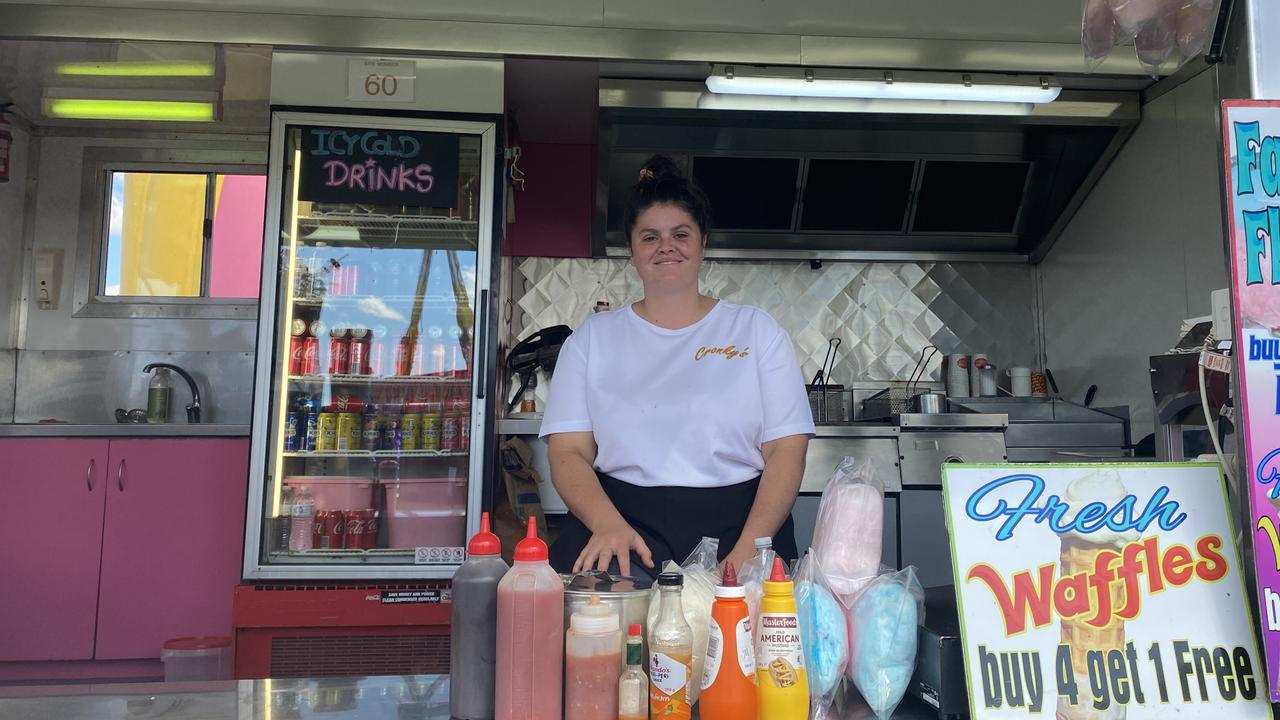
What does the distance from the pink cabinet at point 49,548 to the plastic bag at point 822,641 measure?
12.1 feet

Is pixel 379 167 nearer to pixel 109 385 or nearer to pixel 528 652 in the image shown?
pixel 109 385

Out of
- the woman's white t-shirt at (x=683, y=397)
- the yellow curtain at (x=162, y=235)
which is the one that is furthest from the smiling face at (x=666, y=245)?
the yellow curtain at (x=162, y=235)

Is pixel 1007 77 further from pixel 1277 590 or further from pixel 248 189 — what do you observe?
pixel 248 189

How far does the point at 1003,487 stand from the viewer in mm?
1214

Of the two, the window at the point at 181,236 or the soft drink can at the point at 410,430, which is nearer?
the soft drink can at the point at 410,430

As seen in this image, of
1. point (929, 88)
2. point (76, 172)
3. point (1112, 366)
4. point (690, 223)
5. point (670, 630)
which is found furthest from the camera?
point (76, 172)

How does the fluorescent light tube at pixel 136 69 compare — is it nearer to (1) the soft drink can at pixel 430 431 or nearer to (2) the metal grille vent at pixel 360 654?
(1) the soft drink can at pixel 430 431

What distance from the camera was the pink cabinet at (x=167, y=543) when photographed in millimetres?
3773

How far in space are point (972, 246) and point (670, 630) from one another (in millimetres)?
4251

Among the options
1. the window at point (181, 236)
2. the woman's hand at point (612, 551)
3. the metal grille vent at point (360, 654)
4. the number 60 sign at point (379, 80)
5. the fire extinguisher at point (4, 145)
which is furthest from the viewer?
the window at point (181, 236)

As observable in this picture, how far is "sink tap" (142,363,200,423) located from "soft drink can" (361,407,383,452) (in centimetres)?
124

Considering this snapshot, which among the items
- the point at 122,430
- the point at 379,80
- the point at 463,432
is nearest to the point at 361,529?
the point at 463,432

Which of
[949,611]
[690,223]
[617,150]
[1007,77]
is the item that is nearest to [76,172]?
[617,150]

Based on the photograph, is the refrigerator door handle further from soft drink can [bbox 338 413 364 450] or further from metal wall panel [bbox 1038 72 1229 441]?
metal wall panel [bbox 1038 72 1229 441]
